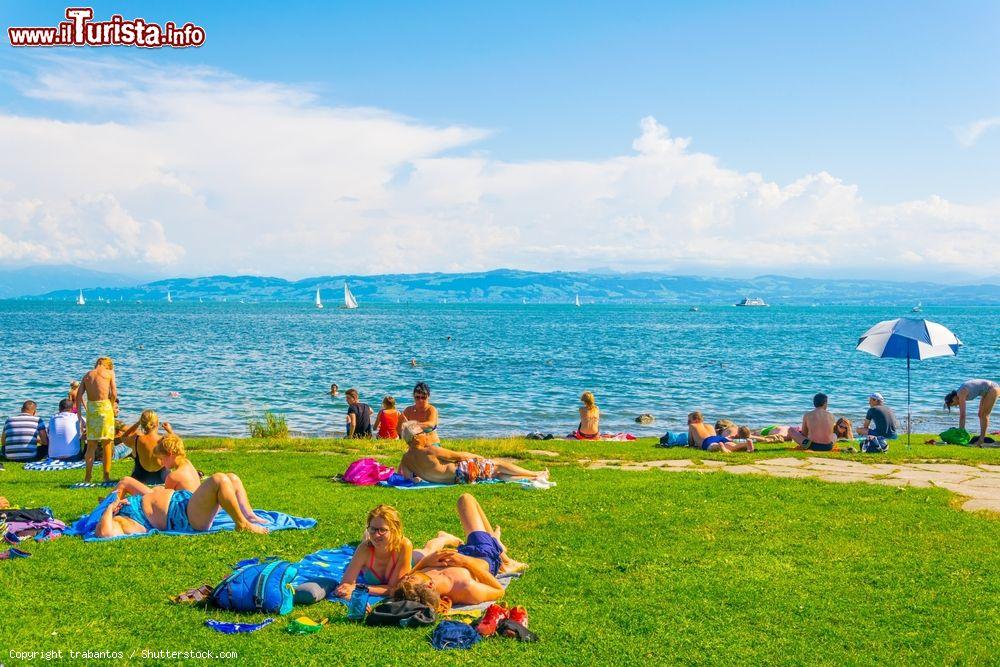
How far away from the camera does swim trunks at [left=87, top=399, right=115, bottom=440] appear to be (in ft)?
41.5

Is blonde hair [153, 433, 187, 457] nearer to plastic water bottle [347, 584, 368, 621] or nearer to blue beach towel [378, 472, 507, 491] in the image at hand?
blue beach towel [378, 472, 507, 491]

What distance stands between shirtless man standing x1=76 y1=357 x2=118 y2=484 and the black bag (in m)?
7.77

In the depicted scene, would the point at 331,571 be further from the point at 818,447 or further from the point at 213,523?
the point at 818,447

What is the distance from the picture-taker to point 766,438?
1870 cm

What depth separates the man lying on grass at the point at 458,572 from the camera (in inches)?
271

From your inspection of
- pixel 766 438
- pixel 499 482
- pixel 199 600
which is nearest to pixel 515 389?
pixel 766 438

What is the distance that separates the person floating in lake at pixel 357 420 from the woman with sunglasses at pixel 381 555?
38.8 ft

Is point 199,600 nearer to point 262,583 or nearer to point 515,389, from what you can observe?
point 262,583

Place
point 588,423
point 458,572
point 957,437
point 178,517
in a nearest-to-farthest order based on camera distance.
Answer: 1. point 458,572
2. point 178,517
3. point 957,437
4. point 588,423

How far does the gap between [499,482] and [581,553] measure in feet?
12.9

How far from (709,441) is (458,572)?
11048 millimetres

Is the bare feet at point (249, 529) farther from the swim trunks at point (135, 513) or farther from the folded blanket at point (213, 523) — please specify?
the swim trunks at point (135, 513)

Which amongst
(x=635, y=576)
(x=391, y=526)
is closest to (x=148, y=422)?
(x=391, y=526)

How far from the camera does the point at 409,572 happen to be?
732 centimetres
